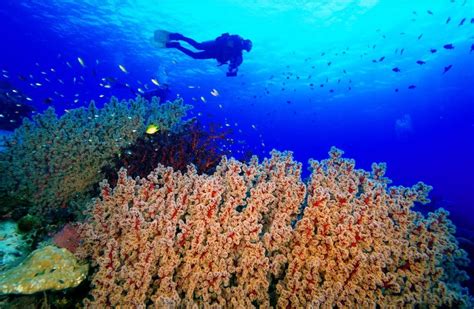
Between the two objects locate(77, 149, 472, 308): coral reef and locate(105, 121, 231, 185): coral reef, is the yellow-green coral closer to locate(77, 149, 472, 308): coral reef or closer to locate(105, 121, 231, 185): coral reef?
locate(77, 149, 472, 308): coral reef

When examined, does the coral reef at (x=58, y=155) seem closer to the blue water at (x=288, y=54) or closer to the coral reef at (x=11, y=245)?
the coral reef at (x=11, y=245)

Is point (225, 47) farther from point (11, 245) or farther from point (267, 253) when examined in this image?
point (267, 253)

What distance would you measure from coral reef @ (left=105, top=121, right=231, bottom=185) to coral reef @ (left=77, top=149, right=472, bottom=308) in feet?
8.18

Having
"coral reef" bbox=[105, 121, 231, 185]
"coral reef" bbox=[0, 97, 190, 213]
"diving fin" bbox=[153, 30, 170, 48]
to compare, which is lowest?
"coral reef" bbox=[0, 97, 190, 213]

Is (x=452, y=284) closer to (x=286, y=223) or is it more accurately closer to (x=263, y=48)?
(x=286, y=223)

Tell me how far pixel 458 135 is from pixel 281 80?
84.4 meters

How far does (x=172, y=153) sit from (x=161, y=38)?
14217 mm

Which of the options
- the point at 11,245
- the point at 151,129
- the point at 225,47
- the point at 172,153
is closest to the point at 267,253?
the point at 172,153

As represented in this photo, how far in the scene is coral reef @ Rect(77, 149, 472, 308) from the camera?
10.0ft

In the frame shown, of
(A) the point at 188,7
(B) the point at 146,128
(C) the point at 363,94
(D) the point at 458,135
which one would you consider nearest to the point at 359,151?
(D) the point at 458,135

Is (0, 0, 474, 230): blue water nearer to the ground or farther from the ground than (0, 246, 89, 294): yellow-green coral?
farther from the ground

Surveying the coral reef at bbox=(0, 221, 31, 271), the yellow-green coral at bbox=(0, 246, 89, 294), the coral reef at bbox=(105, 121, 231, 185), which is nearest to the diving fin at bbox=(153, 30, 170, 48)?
the coral reef at bbox=(105, 121, 231, 185)

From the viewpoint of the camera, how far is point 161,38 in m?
17.7

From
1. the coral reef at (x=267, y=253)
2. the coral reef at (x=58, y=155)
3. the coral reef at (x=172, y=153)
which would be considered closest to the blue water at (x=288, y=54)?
the coral reef at (x=58, y=155)
